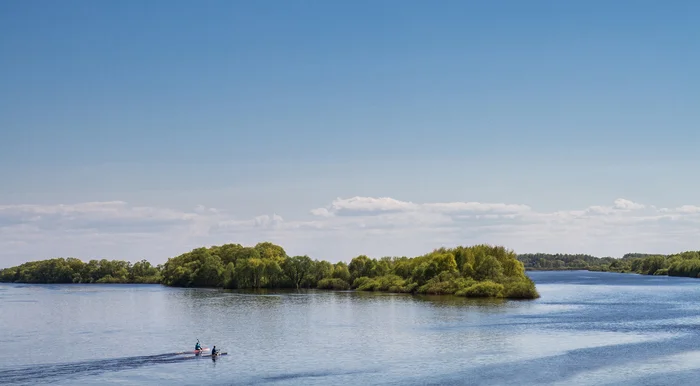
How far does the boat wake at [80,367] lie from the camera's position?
46.9 meters

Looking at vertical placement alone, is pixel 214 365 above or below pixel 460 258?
below

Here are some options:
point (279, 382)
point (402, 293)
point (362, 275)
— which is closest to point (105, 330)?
point (279, 382)

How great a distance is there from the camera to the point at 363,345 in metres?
60.8

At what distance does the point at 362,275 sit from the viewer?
538 ft

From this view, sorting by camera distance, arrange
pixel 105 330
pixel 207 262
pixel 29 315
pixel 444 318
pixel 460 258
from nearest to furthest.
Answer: pixel 105 330, pixel 444 318, pixel 29 315, pixel 460 258, pixel 207 262

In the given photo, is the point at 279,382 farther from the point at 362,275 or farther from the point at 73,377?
the point at 362,275

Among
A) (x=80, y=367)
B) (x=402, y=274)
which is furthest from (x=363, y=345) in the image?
(x=402, y=274)

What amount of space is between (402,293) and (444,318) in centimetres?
5732

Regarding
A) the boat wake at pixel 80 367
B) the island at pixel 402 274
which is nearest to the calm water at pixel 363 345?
the boat wake at pixel 80 367

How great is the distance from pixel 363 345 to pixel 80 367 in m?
23.5

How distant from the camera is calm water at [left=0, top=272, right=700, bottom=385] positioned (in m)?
46.3

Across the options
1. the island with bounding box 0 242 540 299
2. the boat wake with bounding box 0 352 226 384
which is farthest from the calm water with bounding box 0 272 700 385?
the island with bounding box 0 242 540 299

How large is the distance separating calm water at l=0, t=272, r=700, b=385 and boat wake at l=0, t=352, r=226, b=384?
79 millimetres

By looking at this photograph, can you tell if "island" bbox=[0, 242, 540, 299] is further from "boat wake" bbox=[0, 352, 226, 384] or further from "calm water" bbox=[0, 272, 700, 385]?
"boat wake" bbox=[0, 352, 226, 384]
